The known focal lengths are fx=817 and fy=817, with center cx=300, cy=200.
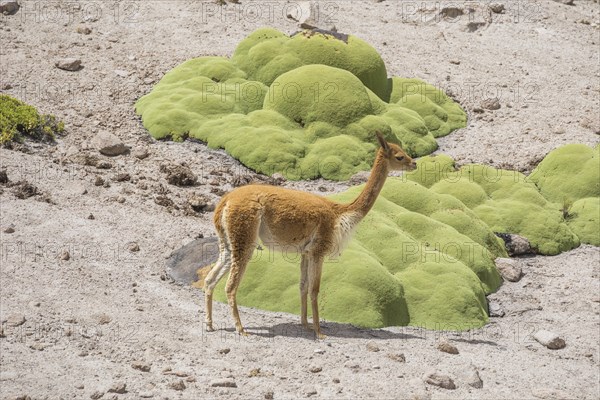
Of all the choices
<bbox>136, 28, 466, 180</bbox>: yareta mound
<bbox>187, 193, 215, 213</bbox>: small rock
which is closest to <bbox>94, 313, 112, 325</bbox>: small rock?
<bbox>187, 193, 215, 213</bbox>: small rock

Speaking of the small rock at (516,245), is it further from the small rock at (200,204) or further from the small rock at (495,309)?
the small rock at (200,204)

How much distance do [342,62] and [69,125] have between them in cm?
950

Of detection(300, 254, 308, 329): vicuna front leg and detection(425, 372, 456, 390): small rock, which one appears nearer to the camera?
detection(425, 372, 456, 390): small rock

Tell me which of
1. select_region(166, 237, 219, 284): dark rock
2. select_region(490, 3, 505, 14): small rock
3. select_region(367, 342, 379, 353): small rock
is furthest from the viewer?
select_region(490, 3, 505, 14): small rock

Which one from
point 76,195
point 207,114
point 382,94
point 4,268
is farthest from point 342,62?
point 4,268

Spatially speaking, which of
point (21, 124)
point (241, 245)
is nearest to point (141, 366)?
point (241, 245)

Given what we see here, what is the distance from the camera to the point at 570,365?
15.1 m

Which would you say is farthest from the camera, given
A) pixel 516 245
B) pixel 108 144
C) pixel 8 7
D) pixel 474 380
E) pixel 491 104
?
pixel 8 7

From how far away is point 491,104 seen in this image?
30.1 metres

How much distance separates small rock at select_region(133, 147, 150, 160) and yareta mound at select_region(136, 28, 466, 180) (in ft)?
4.60

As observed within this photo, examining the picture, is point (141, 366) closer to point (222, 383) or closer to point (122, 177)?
point (222, 383)

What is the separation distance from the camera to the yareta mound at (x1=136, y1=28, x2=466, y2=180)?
949 inches

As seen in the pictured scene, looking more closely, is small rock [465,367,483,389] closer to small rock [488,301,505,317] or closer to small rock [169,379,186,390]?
small rock [488,301,505,317]

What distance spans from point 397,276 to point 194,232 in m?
4.68
